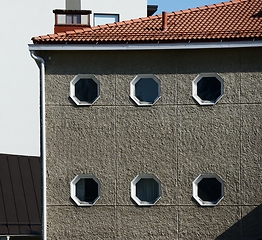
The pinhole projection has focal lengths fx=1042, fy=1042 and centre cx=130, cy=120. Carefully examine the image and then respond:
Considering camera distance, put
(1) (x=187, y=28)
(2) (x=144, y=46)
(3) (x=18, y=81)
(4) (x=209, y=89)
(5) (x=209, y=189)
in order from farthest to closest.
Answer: (3) (x=18, y=81) < (1) (x=187, y=28) < (4) (x=209, y=89) < (2) (x=144, y=46) < (5) (x=209, y=189)

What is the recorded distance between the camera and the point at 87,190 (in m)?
28.5

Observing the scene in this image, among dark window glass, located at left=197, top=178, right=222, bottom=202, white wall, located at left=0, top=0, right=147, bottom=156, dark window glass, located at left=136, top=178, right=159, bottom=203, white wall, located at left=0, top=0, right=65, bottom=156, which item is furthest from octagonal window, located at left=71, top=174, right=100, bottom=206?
white wall, located at left=0, top=0, right=65, bottom=156

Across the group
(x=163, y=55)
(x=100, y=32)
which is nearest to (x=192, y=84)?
(x=163, y=55)

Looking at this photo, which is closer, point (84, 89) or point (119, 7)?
point (84, 89)

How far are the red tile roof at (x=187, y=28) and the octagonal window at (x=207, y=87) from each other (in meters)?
1.08

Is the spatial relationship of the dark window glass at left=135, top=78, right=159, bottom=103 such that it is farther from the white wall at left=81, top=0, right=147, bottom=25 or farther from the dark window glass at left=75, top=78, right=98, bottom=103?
the white wall at left=81, top=0, right=147, bottom=25

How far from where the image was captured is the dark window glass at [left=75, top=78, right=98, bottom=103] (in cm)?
2886

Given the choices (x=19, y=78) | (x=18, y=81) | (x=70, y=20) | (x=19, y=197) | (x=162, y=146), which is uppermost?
(x=70, y=20)

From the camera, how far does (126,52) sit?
1135 inches

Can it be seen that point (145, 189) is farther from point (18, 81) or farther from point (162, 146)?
point (18, 81)

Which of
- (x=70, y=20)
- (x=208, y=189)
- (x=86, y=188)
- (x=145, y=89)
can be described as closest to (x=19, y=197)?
(x=70, y=20)

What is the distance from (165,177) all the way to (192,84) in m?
2.65

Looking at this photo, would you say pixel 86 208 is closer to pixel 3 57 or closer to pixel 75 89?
pixel 75 89

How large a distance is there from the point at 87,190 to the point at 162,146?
2.38 metres
